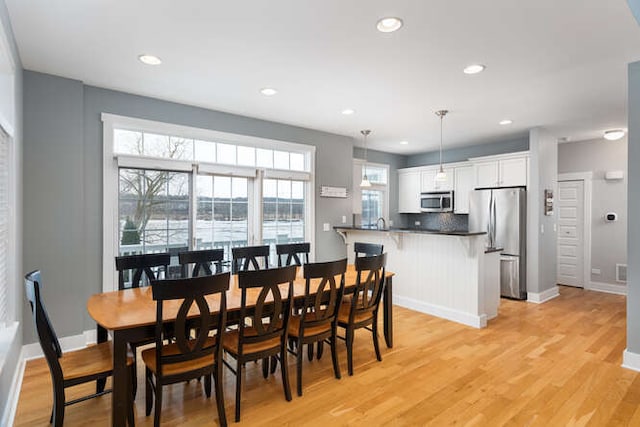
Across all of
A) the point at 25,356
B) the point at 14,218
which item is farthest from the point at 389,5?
the point at 25,356

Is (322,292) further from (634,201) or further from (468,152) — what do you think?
(468,152)

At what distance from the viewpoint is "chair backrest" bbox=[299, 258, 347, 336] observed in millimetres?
2643

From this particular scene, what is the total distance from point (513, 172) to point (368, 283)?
13.1 feet

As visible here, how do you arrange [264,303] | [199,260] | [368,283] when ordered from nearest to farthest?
[264,303]
[368,283]
[199,260]

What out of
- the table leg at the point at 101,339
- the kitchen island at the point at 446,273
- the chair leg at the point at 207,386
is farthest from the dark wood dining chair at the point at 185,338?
the kitchen island at the point at 446,273

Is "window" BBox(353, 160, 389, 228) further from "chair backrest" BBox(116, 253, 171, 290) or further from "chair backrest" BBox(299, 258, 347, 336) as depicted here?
"chair backrest" BBox(116, 253, 171, 290)

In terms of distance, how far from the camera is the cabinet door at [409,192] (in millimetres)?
7355

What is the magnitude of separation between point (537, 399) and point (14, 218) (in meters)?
4.23

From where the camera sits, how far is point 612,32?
2459 millimetres

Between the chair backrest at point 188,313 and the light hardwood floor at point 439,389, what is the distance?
52cm

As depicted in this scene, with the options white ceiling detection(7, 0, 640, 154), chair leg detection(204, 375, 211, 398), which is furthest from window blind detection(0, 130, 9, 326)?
chair leg detection(204, 375, 211, 398)

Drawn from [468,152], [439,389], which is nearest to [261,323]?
[439,389]

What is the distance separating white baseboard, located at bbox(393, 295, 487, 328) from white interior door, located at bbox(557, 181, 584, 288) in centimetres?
336

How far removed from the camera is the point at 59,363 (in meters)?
2.00
